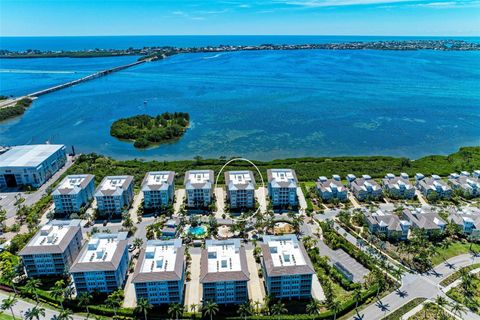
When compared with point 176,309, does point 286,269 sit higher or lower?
higher

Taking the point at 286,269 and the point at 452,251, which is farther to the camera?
the point at 452,251

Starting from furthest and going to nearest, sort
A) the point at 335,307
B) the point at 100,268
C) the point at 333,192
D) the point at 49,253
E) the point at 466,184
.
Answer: the point at 466,184
the point at 333,192
the point at 49,253
the point at 100,268
the point at 335,307

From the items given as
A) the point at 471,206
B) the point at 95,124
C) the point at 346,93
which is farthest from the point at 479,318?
the point at 346,93

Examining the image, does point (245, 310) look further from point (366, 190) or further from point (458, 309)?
point (366, 190)

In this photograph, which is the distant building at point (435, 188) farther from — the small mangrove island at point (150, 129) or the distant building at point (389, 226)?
the small mangrove island at point (150, 129)

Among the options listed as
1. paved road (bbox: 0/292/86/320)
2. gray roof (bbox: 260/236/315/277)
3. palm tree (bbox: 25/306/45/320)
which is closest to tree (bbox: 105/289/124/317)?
paved road (bbox: 0/292/86/320)

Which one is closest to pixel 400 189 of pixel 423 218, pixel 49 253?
pixel 423 218

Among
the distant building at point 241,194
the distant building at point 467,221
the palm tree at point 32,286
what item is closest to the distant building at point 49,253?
the palm tree at point 32,286

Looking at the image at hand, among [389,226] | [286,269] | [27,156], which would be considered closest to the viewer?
[286,269]

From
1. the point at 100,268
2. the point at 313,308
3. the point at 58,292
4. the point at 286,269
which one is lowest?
the point at 313,308
